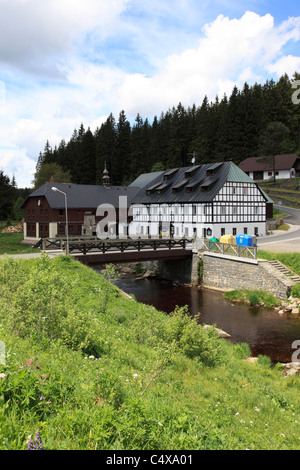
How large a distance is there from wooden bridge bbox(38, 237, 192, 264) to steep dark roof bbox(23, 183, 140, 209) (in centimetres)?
1808

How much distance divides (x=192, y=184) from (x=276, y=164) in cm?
3570

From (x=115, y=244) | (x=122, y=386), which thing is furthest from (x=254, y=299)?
(x=122, y=386)

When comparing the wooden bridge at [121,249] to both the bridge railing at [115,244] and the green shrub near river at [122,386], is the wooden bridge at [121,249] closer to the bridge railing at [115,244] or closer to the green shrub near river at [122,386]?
the bridge railing at [115,244]

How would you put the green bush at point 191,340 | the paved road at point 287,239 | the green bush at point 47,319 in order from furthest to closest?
the paved road at point 287,239 → the green bush at point 191,340 → the green bush at point 47,319

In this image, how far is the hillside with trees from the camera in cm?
7225

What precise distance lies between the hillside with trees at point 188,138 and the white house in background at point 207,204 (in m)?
25.6

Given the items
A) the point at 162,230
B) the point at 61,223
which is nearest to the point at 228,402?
the point at 162,230

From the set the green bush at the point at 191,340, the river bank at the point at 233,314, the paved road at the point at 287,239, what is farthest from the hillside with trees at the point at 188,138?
the green bush at the point at 191,340

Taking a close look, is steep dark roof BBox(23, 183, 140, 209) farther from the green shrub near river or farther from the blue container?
the green shrub near river

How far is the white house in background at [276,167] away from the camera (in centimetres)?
7038

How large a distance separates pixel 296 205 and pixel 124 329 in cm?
5257

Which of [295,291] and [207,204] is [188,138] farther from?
[295,291]

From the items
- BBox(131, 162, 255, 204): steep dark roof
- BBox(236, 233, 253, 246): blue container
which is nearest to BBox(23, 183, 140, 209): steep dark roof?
BBox(131, 162, 255, 204): steep dark roof

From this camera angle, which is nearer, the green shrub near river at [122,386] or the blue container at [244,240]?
the green shrub near river at [122,386]
